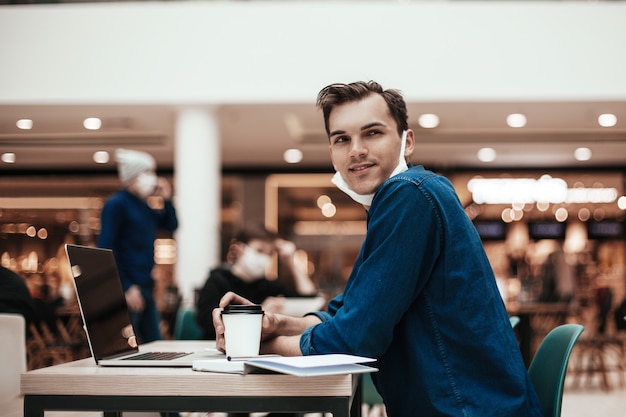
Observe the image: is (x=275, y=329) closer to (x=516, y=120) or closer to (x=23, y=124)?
(x=23, y=124)

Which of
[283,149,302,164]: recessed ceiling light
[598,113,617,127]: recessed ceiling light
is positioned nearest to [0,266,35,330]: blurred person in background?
[598,113,617,127]: recessed ceiling light

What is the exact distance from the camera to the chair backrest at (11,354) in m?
2.33

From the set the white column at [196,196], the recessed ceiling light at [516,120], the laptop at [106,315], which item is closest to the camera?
the laptop at [106,315]

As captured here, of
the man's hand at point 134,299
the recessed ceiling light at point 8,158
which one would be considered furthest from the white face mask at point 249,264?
the recessed ceiling light at point 8,158

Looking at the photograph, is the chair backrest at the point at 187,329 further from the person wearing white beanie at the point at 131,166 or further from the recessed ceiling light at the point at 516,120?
the recessed ceiling light at the point at 516,120

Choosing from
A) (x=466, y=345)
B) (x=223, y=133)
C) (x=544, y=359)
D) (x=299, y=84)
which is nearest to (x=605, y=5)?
(x=299, y=84)

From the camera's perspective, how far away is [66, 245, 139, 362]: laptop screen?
1.60 metres

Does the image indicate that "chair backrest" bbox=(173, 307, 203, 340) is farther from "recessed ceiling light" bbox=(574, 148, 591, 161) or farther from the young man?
"recessed ceiling light" bbox=(574, 148, 591, 161)

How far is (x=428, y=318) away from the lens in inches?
59.2

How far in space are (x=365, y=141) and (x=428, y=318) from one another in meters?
0.45

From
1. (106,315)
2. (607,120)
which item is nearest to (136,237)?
(106,315)

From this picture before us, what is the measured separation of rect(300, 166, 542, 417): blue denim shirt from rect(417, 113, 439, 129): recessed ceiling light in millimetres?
6990

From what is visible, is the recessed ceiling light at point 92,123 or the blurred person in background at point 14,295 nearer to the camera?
the blurred person in background at point 14,295

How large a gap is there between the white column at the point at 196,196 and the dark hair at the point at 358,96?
237 inches
